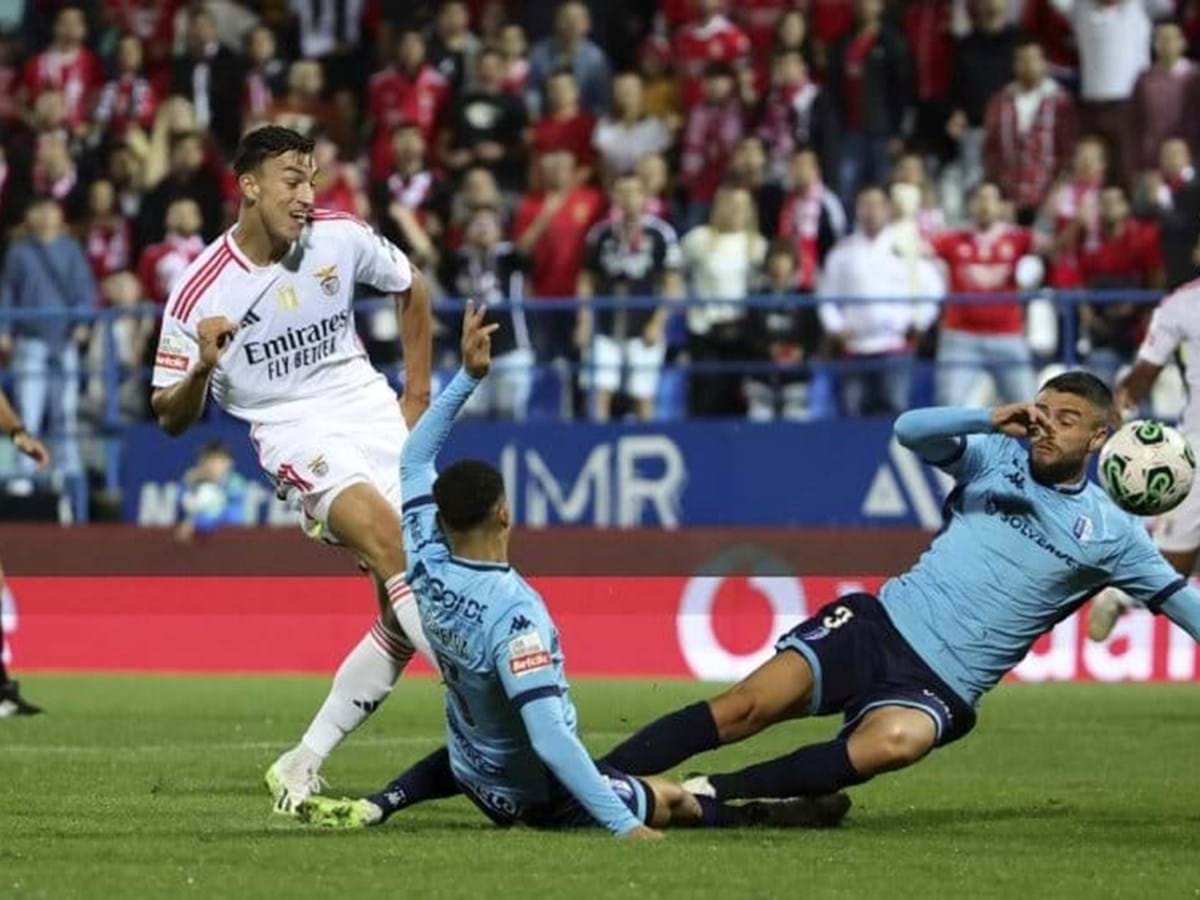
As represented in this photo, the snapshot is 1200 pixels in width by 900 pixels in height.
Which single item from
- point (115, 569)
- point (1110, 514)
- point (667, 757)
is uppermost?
point (1110, 514)

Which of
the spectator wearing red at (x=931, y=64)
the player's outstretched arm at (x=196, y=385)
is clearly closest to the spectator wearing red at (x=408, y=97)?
the spectator wearing red at (x=931, y=64)

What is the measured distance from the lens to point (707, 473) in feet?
65.2

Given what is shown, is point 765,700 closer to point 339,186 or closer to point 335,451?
point 335,451

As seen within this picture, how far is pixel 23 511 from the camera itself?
20.9 meters

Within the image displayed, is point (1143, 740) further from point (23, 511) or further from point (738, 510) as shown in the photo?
point (23, 511)

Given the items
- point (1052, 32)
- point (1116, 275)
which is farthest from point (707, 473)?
point (1052, 32)

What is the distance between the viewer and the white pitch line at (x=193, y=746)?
1283 cm

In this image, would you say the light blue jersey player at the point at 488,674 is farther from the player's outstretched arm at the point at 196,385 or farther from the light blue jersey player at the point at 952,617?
the player's outstretched arm at the point at 196,385

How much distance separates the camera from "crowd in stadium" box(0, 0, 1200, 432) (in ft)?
65.0

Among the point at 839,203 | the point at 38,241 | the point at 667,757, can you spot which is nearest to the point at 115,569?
the point at 38,241

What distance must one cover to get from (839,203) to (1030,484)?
35.6ft

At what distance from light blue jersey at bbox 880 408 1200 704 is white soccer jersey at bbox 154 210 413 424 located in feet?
7.98

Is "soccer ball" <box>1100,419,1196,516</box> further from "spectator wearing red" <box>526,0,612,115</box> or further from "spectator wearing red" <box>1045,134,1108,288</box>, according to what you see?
"spectator wearing red" <box>526,0,612,115</box>

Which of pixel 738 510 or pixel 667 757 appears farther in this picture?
pixel 738 510
